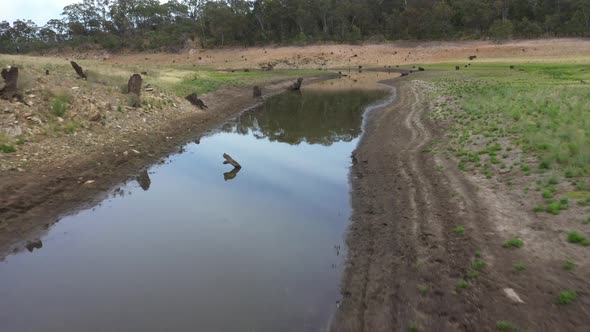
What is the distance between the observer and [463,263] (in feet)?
26.8

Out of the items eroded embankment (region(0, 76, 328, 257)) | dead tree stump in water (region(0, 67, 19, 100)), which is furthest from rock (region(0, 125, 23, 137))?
dead tree stump in water (region(0, 67, 19, 100))

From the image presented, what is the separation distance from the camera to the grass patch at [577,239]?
7.84 meters

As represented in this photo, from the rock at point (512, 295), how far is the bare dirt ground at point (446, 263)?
0.03m

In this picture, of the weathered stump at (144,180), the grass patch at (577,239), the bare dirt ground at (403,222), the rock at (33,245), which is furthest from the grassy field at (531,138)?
the rock at (33,245)

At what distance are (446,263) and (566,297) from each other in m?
2.25

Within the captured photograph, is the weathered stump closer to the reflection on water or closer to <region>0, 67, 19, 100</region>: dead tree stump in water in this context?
<region>0, 67, 19, 100</region>: dead tree stump in water

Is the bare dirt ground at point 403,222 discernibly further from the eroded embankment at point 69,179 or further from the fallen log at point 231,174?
the fallen log at point 231,174

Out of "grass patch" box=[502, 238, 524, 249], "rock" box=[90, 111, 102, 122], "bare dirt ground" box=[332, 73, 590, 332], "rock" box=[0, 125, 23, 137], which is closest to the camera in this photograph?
"bare dirt ground" box=[332, 73, 590, 332]

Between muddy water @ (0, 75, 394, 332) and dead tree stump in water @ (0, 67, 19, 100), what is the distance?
724 cm

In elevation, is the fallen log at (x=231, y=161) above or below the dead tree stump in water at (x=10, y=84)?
below

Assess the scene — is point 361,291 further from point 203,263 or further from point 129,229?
point 129,229

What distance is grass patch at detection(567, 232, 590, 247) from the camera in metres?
7.84

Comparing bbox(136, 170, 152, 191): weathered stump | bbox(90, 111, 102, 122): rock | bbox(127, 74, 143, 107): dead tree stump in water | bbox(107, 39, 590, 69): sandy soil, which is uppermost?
bbox(107, 39, 590, 69): sandy soil

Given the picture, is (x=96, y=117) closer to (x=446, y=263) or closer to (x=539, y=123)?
(x=446, y=263)
